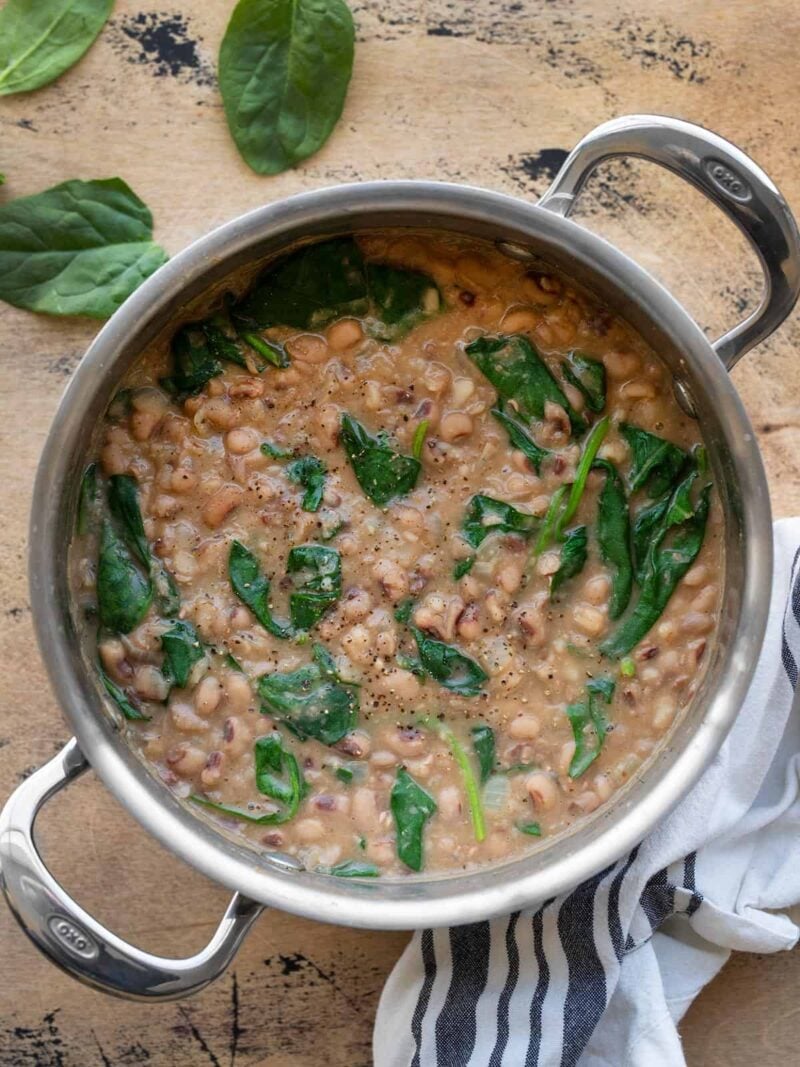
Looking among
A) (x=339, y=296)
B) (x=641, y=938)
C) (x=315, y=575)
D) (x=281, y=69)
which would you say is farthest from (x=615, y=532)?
(x=281, y=69)

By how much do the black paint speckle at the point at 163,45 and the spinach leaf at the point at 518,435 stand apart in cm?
80

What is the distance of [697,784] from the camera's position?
2.10 m

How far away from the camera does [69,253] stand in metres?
2.21

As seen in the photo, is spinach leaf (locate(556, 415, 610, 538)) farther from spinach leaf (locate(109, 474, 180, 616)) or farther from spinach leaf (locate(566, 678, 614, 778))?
spinach leaf (locate(109, 474, 180, 616))

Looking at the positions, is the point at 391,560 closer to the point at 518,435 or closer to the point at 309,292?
the point at 518,435

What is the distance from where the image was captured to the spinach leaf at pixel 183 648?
2066 mm

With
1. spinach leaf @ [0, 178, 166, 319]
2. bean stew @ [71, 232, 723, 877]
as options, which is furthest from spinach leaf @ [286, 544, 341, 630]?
spinach leaf @ [0, 178, 166, 319]

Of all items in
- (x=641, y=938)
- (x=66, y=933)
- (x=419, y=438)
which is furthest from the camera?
(x=641, y=938)

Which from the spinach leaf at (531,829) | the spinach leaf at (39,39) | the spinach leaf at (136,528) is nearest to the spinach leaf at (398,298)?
the spinach leaf at (136,528)

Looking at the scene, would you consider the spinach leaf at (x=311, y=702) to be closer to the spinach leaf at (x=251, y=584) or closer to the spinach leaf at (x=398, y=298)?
the spinach leaf at (x=251, y=584)

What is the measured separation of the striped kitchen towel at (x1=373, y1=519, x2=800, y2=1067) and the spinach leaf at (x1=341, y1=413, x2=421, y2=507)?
0.66 metres

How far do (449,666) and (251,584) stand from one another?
35 cm

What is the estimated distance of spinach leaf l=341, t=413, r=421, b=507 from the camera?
6.75 ft

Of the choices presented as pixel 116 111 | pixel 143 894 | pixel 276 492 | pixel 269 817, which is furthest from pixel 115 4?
pixel 143 894
